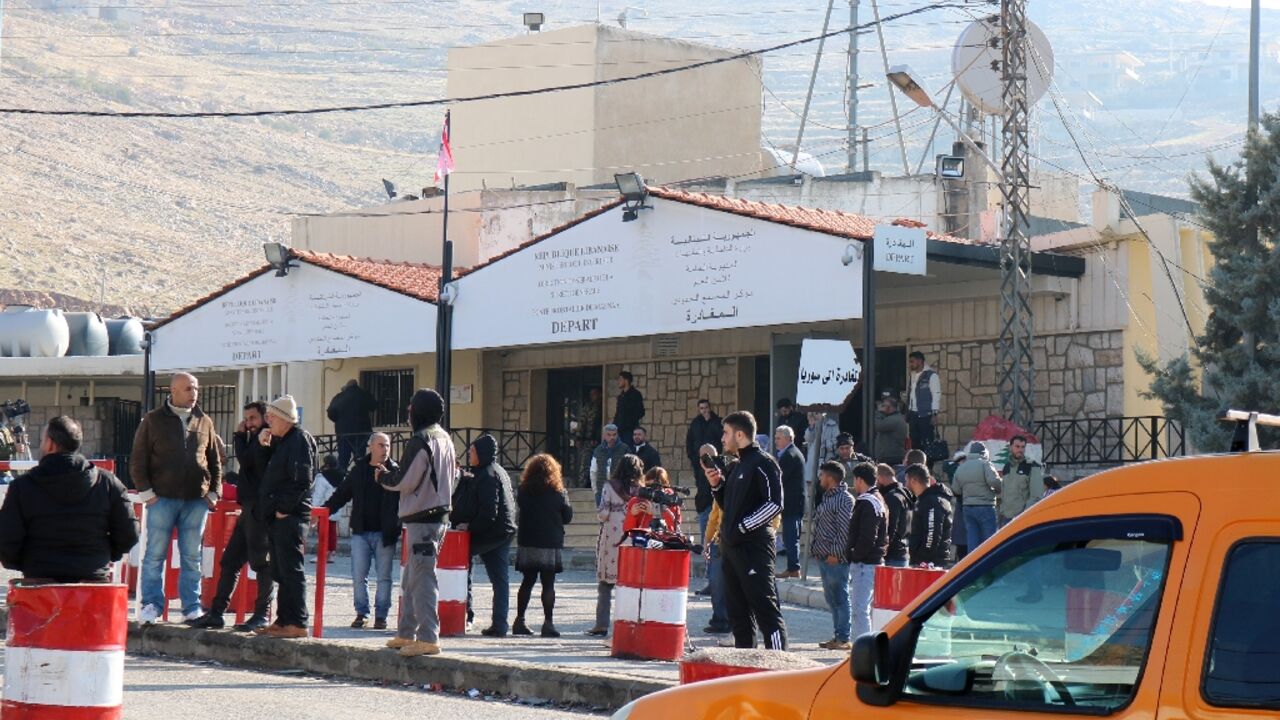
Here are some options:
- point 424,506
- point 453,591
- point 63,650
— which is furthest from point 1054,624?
point 453,591

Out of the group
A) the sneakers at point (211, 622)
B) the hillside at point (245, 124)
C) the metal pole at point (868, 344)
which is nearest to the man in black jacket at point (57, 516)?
the sneakers at point (211, 622)

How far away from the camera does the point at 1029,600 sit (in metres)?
5.04

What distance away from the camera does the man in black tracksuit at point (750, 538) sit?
11.0 meters

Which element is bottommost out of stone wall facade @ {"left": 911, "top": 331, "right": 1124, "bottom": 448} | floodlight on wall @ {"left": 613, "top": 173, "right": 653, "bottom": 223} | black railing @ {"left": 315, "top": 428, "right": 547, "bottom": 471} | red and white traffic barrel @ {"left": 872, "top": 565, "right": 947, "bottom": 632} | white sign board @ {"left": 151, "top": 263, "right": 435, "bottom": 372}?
red and white traffic barrel @ {"left": 872, "top": 565, "right": 947, "bottom": 632}

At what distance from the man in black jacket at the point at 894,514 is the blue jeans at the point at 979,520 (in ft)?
11.6

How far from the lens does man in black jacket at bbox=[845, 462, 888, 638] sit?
13.8 meters

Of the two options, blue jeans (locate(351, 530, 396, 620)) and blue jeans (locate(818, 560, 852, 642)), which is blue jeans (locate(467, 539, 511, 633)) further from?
blue jeans (locate(818, 560, 852, 642))

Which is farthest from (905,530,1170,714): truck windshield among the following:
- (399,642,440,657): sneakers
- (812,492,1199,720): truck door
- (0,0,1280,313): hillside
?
(0,0,1280,313): hillside

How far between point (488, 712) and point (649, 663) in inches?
73.6

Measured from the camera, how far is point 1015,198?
2158 centimetres

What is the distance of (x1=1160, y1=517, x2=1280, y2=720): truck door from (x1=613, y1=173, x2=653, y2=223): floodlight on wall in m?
18.8

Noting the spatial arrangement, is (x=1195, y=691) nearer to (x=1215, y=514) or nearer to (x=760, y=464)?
(x=1215, y=514)

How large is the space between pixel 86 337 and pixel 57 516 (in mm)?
32888

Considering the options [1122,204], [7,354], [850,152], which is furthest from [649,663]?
[850,152]
